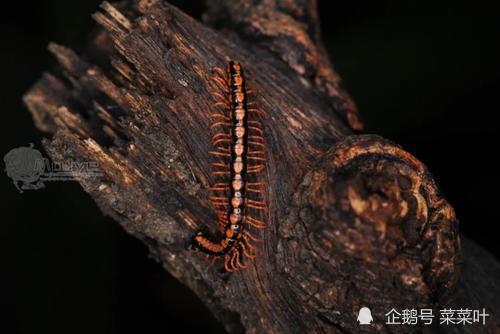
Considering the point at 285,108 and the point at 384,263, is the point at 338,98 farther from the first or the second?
the point at 384,263


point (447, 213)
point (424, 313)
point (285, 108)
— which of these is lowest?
point (424, 313)


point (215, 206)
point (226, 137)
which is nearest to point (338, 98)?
point (226, 137)

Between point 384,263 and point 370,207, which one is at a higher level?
point 370,207

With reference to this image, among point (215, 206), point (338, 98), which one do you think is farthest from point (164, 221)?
point (338, 98)

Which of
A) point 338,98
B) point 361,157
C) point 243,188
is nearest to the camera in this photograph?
point 361,157

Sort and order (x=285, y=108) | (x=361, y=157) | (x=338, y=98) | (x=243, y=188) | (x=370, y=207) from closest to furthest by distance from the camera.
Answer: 1. (x=370, y=207)
2. (x=361, y=157)
3. (x=243, y=188)
4. (x=285, y=108)
5. (x=338, y=98)

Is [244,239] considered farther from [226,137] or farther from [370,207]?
[370,207]

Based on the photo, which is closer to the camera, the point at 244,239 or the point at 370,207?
the point at 370,207
